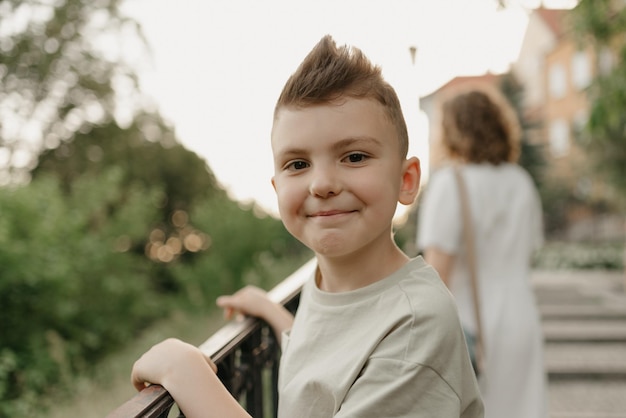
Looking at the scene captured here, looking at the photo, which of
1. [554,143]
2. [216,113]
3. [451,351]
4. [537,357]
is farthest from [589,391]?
[554,143]

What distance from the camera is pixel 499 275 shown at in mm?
2979

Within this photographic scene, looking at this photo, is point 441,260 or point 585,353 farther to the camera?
point 585,353

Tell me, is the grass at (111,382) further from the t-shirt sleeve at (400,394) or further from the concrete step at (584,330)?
the t-shirt sleeve at (400,394)

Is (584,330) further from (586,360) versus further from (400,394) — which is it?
(400,394)

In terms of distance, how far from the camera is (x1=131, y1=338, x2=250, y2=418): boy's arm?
1231 mm

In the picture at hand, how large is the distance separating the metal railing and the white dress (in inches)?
32.5

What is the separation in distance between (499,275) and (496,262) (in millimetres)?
58

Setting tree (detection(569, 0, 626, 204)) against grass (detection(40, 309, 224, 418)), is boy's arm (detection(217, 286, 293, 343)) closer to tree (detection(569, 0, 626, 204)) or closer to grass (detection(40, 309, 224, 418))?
tree (detection(569, 0, 626, 204))

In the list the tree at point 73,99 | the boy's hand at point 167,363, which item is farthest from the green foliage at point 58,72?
the boy's hand at point 167,363

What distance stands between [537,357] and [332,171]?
214cm

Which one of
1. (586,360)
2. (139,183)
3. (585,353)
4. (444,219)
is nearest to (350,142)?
(444,219)

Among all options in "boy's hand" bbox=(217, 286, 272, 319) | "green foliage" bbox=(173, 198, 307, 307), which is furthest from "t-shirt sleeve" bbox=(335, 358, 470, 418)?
"green foliage" bbox=(173, 198, 307, 307)

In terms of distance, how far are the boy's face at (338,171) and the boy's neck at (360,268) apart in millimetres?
44

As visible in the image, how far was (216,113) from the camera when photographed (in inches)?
597
